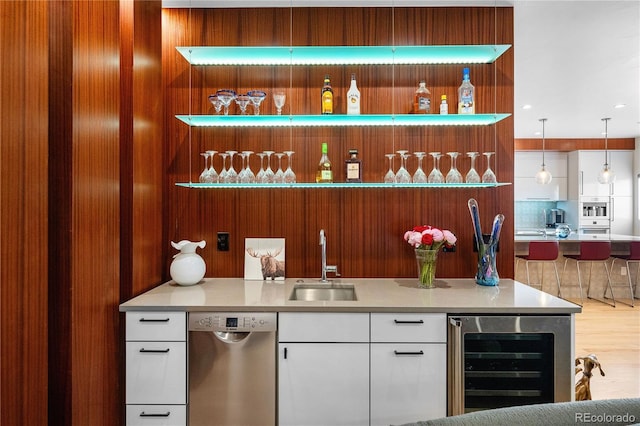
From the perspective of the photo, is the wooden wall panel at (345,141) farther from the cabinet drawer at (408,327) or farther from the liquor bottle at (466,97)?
the cabinet drawer at (408,327)

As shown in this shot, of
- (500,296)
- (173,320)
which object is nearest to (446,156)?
(500,296)

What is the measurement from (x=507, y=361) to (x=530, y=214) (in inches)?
261

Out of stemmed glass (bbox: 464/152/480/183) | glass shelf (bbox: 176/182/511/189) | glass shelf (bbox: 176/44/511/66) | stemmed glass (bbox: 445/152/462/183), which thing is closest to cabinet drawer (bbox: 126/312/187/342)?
glass shelf (bbox: 176/182/511/189)

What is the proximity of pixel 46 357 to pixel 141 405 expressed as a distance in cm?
50

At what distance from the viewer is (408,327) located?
1.86 m

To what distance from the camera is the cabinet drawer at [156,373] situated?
186cm

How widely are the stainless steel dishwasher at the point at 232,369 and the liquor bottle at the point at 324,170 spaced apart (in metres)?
0.93

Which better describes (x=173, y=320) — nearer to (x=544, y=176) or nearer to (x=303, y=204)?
(x=303, y=204)

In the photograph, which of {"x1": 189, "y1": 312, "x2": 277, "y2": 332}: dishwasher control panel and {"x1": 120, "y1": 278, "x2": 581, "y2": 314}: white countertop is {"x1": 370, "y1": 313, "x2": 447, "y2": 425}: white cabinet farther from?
{"x1": 189, "y1": 312, "x2": 277, "y2": 332}: dishwasher control panel

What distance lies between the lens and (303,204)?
2.56 m

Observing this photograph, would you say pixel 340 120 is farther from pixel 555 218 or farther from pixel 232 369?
pixel 555 218

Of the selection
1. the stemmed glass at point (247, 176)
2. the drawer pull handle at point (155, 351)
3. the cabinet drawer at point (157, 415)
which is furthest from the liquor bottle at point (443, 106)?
the cabinet drawer at point (157, 415)

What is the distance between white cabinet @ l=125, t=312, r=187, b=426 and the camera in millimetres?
1862
